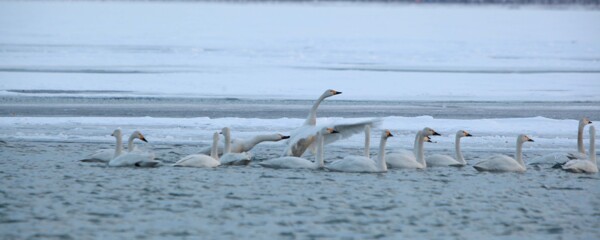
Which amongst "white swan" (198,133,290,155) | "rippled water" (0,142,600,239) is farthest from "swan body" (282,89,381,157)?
"rippled water" (0,142,600,239)

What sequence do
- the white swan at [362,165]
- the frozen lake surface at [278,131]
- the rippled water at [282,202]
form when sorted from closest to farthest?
the rippled water at [282,202]
the frozen lake surface at [278,131]
the white swan at [362,165]

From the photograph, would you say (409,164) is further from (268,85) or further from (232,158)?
(268,85)

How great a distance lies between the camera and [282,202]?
27.2ft

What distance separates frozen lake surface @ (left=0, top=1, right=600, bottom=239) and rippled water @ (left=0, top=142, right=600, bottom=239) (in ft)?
0.07

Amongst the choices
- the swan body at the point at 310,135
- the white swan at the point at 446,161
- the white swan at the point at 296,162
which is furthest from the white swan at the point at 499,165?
the white swan at the point at 296,162

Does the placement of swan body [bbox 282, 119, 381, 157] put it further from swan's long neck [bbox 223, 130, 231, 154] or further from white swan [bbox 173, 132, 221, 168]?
white swan [bbox 173, 132, 221, 168]

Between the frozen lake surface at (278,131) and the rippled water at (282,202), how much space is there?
0.8 inches

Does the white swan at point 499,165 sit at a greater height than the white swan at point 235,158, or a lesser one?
lesser

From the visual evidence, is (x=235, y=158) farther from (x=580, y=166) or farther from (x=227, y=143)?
(x=580, y=166)

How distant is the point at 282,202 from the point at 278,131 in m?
4.76

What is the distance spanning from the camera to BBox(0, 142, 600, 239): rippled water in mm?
7238

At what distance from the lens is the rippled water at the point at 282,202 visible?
7.24 metres

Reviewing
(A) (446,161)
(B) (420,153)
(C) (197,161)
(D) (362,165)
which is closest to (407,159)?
(B) (420,153)

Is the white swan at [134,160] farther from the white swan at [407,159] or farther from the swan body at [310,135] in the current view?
the white swan at [407,159]
